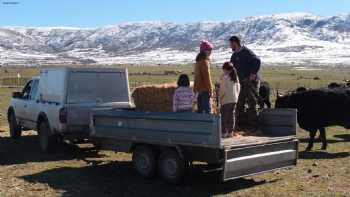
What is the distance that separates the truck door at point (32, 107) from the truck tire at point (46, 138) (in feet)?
2.09

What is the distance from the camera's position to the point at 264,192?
35.6ft

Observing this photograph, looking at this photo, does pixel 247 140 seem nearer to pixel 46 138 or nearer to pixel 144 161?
pixel 144 161

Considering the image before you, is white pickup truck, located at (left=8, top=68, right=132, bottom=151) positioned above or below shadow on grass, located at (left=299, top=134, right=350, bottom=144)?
above

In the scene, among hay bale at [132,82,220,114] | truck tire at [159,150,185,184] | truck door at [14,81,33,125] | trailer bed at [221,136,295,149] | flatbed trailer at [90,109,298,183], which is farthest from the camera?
truck door at [14,81,33,125]

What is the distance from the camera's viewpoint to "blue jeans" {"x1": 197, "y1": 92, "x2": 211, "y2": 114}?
38.9 ft

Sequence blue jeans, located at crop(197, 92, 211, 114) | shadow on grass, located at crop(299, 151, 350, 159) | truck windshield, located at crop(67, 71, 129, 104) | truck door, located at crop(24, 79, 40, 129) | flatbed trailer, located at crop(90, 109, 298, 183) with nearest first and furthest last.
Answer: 1. flatbed trailer, located at crop(90, 109, 298, 183)
2. blue jeans, located at crop(197, 92, 211, 114)
3. truck windshield, located at crop(67, 71, 129, 104)
4. shadow on grass, located at crop(299, 151, 350, 159)
5. truck door, located at crop(24, 79, 40, 129)

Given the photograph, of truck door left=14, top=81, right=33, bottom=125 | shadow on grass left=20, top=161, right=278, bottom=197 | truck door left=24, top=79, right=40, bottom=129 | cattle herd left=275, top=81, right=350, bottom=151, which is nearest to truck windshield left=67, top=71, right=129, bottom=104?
truck door left=24, top=79, right=40, bottom=129

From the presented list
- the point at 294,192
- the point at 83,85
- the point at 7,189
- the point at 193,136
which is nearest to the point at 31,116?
the point at 83,85

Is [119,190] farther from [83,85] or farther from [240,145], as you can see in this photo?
[83,85]

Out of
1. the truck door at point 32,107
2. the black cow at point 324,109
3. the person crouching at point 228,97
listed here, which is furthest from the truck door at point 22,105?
the black cow at point 324,109

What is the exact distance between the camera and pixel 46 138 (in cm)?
1539

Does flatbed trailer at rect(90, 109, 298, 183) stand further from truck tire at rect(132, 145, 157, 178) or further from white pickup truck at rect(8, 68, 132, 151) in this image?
white pickup truck at rect(8, 68, 132, 151)

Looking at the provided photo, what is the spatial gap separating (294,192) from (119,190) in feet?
10.6

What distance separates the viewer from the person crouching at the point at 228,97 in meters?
11.7
